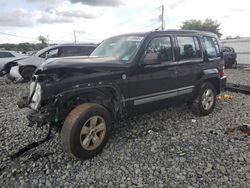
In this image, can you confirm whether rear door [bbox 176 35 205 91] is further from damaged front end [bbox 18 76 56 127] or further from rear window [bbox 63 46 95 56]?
rear window [bbox 63 46 95 56]

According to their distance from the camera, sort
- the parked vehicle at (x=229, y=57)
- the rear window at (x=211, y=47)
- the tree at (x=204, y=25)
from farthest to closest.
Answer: the tree at (x=204, y=25) < the parked vehicle at (x=229, y=57) < the rear window at (x=211, y=47)

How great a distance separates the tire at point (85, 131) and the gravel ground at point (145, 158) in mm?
182

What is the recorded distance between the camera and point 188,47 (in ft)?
19.1

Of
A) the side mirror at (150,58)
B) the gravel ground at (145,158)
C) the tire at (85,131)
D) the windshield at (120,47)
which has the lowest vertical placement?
the gravel ground at (145,158)

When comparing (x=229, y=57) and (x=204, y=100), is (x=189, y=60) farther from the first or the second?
(x=229, y=57)

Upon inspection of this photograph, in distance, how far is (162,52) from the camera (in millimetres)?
5242

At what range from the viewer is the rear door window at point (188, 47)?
559 cm

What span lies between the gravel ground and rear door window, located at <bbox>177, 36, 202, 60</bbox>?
1433 mm

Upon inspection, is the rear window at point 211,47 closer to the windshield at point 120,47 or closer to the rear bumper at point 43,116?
the windshield at point 120,47

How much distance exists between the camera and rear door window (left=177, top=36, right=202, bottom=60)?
5.59 metres

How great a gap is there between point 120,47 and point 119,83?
101cm

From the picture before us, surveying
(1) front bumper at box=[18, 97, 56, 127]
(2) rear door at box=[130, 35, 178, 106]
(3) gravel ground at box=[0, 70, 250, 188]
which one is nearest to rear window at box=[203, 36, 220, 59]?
(2) rear door at box=[130, 35, 178, 106]

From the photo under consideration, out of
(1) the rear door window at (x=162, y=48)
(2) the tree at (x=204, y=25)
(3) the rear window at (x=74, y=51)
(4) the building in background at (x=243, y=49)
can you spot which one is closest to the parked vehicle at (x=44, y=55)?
(3) the rear window at (x=74, y=51)

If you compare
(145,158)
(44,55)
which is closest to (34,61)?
(44,55)
